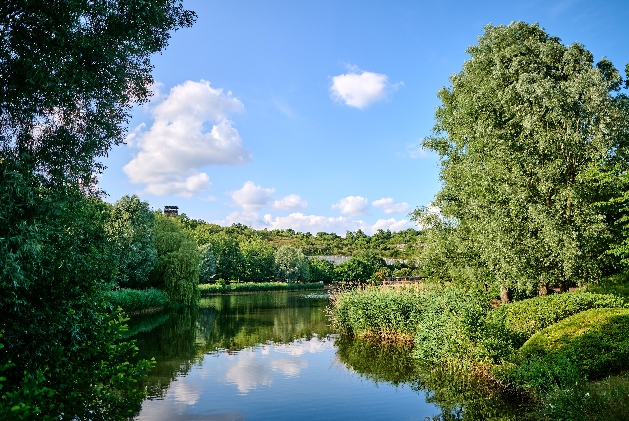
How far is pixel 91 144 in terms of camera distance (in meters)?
7.82

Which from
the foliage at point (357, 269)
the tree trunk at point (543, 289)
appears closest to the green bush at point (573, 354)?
the tree trunk at point (543, 289)

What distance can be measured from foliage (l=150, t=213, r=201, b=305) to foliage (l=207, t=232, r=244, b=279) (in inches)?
1692

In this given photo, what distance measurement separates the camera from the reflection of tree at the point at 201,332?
57.4 ft

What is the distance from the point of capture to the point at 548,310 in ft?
51.2

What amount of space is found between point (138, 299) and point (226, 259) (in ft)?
179

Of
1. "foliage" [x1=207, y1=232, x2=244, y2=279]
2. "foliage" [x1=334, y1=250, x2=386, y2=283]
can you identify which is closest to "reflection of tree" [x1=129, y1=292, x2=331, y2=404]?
"foliage" [x1=207, y1=232, x2=244, y2=279]

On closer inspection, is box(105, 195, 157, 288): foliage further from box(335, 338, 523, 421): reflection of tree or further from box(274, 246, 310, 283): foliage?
box(274, 246, 310, 283): foliage

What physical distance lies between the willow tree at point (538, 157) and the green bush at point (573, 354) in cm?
548

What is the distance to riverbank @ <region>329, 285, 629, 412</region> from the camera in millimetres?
10812

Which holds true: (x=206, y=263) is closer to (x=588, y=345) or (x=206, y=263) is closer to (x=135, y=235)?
(x=135, y=235)

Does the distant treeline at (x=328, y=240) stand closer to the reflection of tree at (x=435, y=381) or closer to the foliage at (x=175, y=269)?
the foliage at (x=175, y=269)

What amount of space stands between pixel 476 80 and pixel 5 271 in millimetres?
21581

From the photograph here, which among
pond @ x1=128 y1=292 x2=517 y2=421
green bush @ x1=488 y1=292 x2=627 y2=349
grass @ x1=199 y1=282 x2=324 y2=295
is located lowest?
grass @ x1=199 y1=282 x2=324 y2=295

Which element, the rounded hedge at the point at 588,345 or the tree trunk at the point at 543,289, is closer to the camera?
the rounded hedge at the point at 588,345
